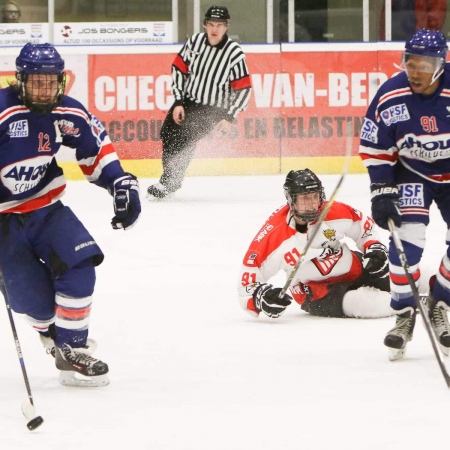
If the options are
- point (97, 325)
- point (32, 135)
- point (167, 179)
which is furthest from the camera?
point (167, 179)

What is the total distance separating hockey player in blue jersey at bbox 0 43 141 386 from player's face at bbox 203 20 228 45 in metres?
5.45

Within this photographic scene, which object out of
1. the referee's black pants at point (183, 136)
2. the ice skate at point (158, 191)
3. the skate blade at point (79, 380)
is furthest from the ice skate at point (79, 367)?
the referee's black pants at point (183, 136)

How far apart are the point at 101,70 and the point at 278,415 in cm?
721

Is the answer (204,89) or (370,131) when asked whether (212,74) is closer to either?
(204,89)

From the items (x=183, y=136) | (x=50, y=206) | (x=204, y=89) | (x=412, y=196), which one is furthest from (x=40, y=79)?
(x=204, y=89)

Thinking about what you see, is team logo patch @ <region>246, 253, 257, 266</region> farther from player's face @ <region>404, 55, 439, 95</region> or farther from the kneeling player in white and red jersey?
player's face @ <region>404, 55, 439, 95</region>

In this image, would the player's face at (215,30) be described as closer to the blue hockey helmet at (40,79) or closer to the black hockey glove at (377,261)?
the black hockey glove at (377,261)

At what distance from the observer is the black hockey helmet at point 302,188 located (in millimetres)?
4609

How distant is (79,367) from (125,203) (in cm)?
53

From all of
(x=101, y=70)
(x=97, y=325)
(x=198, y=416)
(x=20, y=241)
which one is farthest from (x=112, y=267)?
(x=101, y=70)

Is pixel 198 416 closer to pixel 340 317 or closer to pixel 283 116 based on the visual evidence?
pixel 340 317

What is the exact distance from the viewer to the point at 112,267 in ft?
20.0

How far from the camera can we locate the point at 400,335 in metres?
3.89

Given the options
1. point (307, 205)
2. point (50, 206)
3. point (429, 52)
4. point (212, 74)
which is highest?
point (429, 52)
